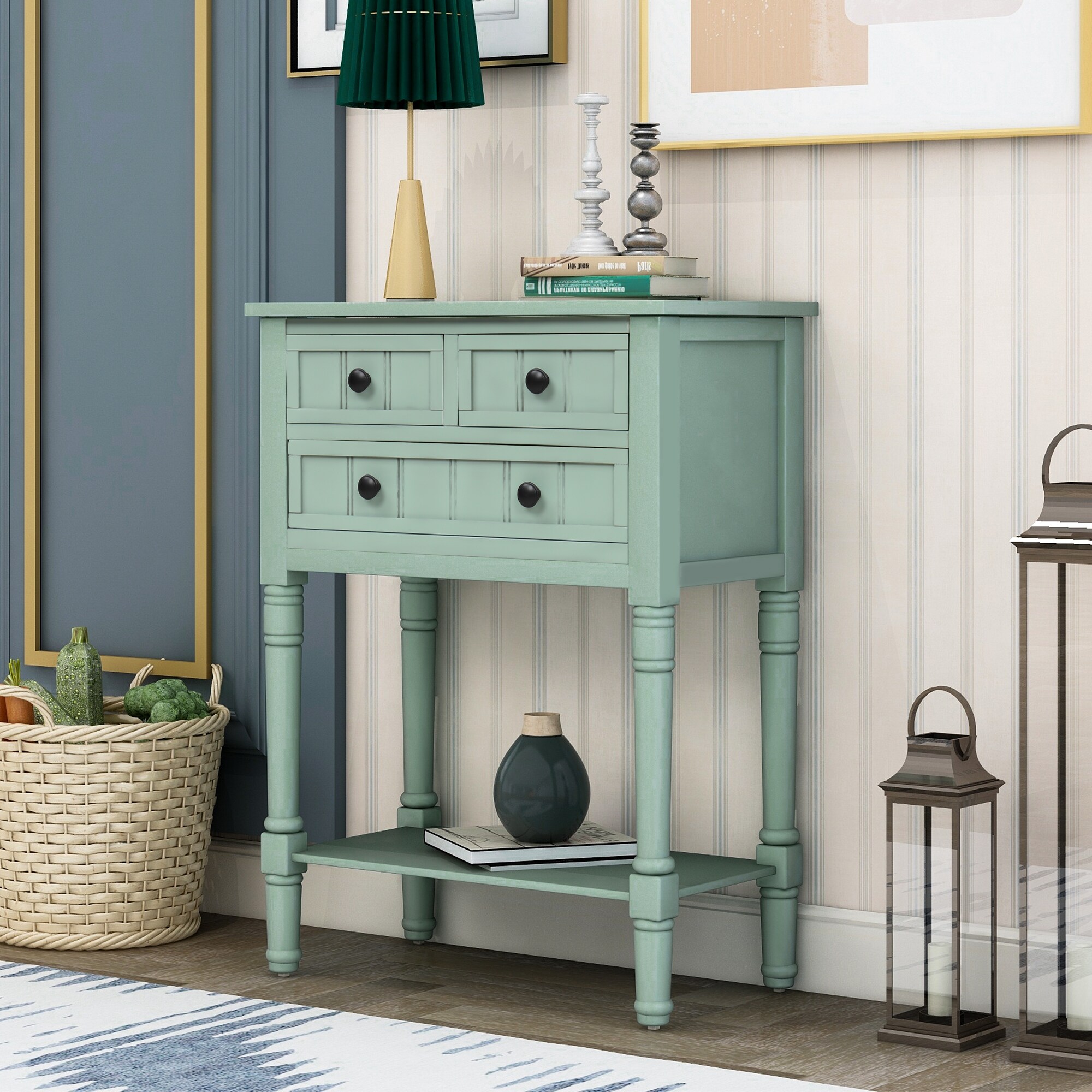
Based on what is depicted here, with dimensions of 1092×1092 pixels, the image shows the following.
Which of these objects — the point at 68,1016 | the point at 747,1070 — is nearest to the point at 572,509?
the point at 747,1070

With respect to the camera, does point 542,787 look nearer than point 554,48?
Yes

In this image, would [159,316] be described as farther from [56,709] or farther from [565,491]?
[565,491]

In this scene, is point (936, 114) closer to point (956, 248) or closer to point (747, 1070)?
point (956, 248)

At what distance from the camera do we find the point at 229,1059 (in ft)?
7.55

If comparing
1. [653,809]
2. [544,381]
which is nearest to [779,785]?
[653,809]

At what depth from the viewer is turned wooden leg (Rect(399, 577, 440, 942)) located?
2932mm

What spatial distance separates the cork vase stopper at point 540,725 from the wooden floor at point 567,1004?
0.36 m

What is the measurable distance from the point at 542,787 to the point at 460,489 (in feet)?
1.41

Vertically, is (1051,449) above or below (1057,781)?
above

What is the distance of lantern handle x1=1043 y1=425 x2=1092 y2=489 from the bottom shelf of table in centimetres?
68

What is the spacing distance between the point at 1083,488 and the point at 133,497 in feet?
5.40

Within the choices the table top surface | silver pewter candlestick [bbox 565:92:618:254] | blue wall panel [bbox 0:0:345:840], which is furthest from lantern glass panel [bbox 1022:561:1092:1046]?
blue wall panel [bbox 0:0:345:840]

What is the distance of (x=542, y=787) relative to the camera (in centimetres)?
261

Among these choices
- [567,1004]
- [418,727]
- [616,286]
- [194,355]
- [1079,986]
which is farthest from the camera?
[194,355]
